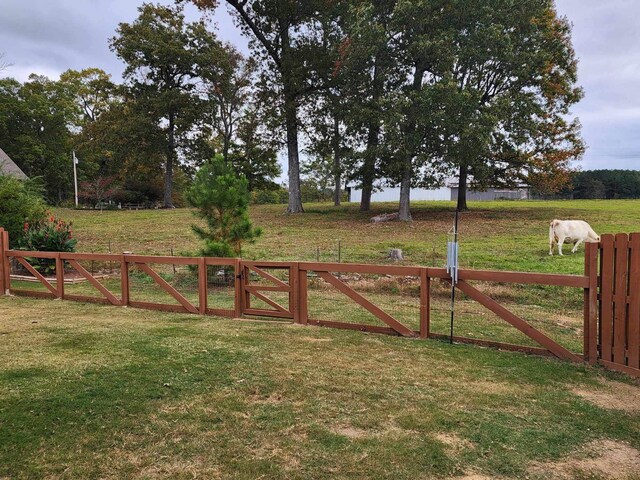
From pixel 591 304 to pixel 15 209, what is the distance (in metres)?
15.9

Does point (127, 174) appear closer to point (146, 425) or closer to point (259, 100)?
point (259, 100)

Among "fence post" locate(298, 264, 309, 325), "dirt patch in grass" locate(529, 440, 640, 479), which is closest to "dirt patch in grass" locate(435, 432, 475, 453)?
"dirt patch in grass" locate(529, 440, 640, 479)

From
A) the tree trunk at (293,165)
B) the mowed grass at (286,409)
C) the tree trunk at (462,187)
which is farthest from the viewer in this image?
the tree trunk at (293,165)

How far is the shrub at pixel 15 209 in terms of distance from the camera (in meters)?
14.1

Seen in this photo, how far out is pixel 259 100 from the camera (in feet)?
98.3

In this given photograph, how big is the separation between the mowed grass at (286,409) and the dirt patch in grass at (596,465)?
76 mm

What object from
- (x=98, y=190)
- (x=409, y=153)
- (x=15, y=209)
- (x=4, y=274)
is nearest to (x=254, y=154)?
(x=98, y=190)

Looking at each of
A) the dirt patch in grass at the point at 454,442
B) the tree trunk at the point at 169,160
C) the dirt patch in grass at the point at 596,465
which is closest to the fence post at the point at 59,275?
the dirt patch in grass at the point at 454,442

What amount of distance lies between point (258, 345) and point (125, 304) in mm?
3974

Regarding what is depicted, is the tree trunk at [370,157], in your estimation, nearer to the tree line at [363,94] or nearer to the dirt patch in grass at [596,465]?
the tree line at [363,94]

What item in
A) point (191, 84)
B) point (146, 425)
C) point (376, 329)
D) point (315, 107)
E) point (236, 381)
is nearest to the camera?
point (146, 425)

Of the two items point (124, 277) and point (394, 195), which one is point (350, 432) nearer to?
point (124, 277)

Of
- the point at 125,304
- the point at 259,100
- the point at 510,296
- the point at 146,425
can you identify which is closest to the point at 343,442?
the point at 146,425

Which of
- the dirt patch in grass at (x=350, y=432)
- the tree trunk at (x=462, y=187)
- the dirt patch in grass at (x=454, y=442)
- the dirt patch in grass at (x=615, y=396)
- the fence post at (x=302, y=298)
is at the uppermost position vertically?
the tree trunk at (x=462, y=187)
